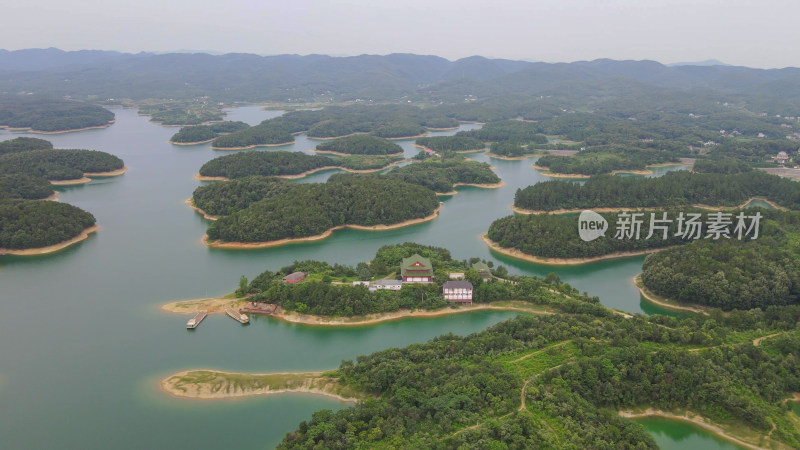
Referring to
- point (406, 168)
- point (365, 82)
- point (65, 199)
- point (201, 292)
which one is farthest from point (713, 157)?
point (365, 82)

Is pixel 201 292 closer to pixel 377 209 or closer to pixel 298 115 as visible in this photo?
pixel 377 209

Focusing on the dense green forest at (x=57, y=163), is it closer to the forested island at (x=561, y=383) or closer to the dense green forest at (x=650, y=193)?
the forested island at (x=561, y=383)

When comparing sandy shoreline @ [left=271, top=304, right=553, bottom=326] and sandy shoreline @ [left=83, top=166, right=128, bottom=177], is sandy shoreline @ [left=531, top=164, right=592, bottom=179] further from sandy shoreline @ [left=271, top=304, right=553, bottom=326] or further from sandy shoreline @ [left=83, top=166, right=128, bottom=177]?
sandy shoreline @ [left=83, top=166, right=128, bottom=177]

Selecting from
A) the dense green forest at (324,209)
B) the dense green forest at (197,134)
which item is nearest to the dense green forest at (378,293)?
the dense green forest at (324,209)

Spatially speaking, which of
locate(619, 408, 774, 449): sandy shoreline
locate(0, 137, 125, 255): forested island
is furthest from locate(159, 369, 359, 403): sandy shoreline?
locate(0, 137, 125, 255): forested island

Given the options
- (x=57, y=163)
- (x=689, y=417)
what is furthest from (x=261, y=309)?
(x=57, y=163)
